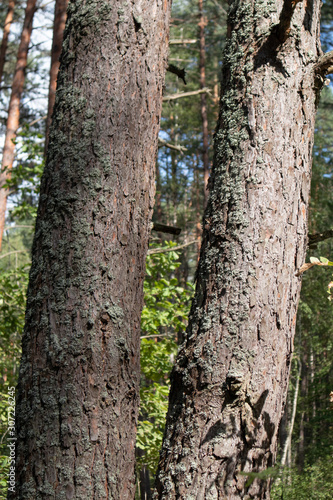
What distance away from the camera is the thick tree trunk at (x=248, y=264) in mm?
1483

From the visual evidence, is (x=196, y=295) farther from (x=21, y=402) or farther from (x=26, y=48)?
(x=26, y=48)

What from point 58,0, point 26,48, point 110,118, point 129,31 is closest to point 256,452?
point 110,118

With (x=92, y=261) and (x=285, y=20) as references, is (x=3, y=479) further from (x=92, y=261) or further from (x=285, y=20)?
(x=285, y=20)

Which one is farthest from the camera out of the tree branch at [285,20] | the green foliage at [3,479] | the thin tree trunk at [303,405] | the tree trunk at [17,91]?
the thin tree trunk at [303,405]

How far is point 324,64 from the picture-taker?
1748mm

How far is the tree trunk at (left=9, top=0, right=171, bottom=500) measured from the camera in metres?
1.44

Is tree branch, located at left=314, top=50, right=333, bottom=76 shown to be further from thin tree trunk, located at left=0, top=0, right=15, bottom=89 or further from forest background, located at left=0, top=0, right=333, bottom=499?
thin tree trunk, located at left=0, top=0, right=15, bottom=89

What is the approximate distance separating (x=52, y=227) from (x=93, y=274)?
0.23 meters

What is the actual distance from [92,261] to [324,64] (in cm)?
118

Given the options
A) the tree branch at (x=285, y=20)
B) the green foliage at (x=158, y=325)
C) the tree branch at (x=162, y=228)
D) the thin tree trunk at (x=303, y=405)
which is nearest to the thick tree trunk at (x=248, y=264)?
the tree branch at (x=285, y=20)

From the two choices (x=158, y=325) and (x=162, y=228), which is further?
(x=158, y=325)

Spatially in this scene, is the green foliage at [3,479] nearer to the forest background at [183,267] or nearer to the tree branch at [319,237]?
the forest background at [183,267]

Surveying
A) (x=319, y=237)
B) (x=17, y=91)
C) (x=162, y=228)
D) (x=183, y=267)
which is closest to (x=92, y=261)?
(x=162, y=228)

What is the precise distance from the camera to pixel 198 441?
1.49 meters
